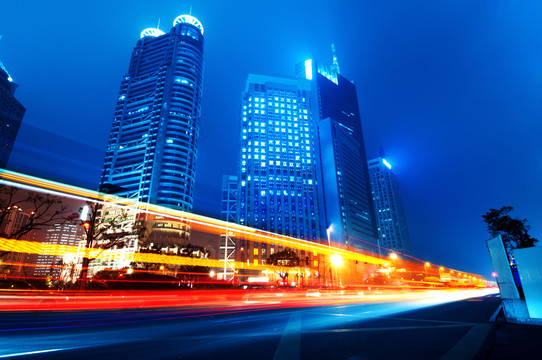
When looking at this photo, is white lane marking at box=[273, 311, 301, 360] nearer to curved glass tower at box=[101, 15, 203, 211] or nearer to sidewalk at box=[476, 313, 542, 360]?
sidewalk at box=[476, 313, 542, 360]

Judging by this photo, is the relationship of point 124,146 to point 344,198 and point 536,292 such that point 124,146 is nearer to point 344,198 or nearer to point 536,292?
point 344,198

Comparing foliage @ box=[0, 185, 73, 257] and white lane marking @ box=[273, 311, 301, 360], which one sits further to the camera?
foliage @ box=[0, 185, 73, 257]

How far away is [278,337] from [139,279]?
25.7m

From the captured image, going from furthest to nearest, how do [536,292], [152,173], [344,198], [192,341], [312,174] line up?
[344,198] < [312,174] < [152,173] < [536,292] < [192,341]

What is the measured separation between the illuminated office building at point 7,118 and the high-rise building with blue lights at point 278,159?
85961mm

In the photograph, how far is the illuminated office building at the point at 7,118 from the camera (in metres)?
97.2

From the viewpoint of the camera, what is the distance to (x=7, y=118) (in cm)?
10306

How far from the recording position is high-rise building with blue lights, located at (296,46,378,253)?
148m

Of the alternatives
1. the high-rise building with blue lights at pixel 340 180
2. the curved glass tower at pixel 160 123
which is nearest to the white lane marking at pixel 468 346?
the curved glass tower at pixel 160 123

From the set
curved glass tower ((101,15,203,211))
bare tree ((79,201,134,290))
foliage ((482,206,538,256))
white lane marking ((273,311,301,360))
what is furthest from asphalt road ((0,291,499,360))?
curved glass tower ((101,15,203,211))

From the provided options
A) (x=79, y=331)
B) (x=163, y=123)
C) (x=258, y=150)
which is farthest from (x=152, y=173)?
(x=79, y=331)

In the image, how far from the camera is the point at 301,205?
130m

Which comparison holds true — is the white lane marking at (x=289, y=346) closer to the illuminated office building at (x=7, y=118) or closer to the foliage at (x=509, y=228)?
the foliage at (x=509, y=228)

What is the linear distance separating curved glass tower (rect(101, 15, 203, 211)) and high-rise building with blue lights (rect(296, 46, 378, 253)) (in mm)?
70503
